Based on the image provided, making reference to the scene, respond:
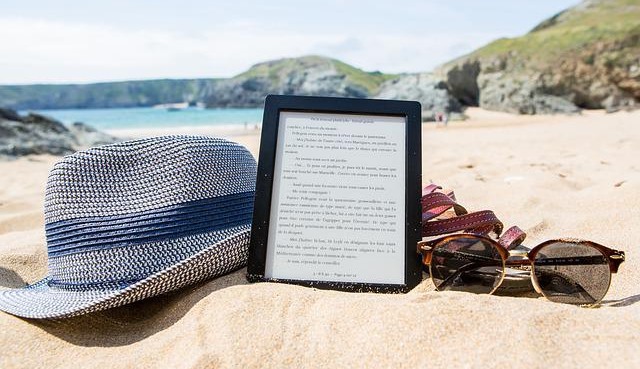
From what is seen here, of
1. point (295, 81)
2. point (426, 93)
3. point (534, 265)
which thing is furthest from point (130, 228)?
point (295, 81)

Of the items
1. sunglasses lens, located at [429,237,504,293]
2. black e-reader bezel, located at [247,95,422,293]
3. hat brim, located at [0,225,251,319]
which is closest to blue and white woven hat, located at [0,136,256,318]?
hat brim, located at [0,225,251,319]

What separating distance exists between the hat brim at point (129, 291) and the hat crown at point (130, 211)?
0.04 m

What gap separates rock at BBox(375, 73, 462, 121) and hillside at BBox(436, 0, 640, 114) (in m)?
1.23

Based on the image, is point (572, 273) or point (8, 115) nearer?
point (572, 273)

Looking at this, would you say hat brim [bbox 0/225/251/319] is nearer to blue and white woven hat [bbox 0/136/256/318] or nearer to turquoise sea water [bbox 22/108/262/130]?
→ blue and white woven hat [bbox 0/136/256/318]

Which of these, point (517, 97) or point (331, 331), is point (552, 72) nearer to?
point (517, 97)

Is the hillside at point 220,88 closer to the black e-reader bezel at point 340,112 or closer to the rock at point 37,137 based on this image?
the rock at point 37,137

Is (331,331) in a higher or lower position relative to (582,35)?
lower

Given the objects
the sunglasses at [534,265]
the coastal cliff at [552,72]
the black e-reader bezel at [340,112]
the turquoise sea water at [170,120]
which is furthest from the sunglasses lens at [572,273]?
the turquoise sea water at [170,120]

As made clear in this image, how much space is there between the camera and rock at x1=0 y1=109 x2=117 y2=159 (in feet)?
32.0

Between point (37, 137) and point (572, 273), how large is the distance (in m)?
11.0

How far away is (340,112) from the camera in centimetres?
214

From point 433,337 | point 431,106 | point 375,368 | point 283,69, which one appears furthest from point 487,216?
point 283,69

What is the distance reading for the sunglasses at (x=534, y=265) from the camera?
1851 millimetres
